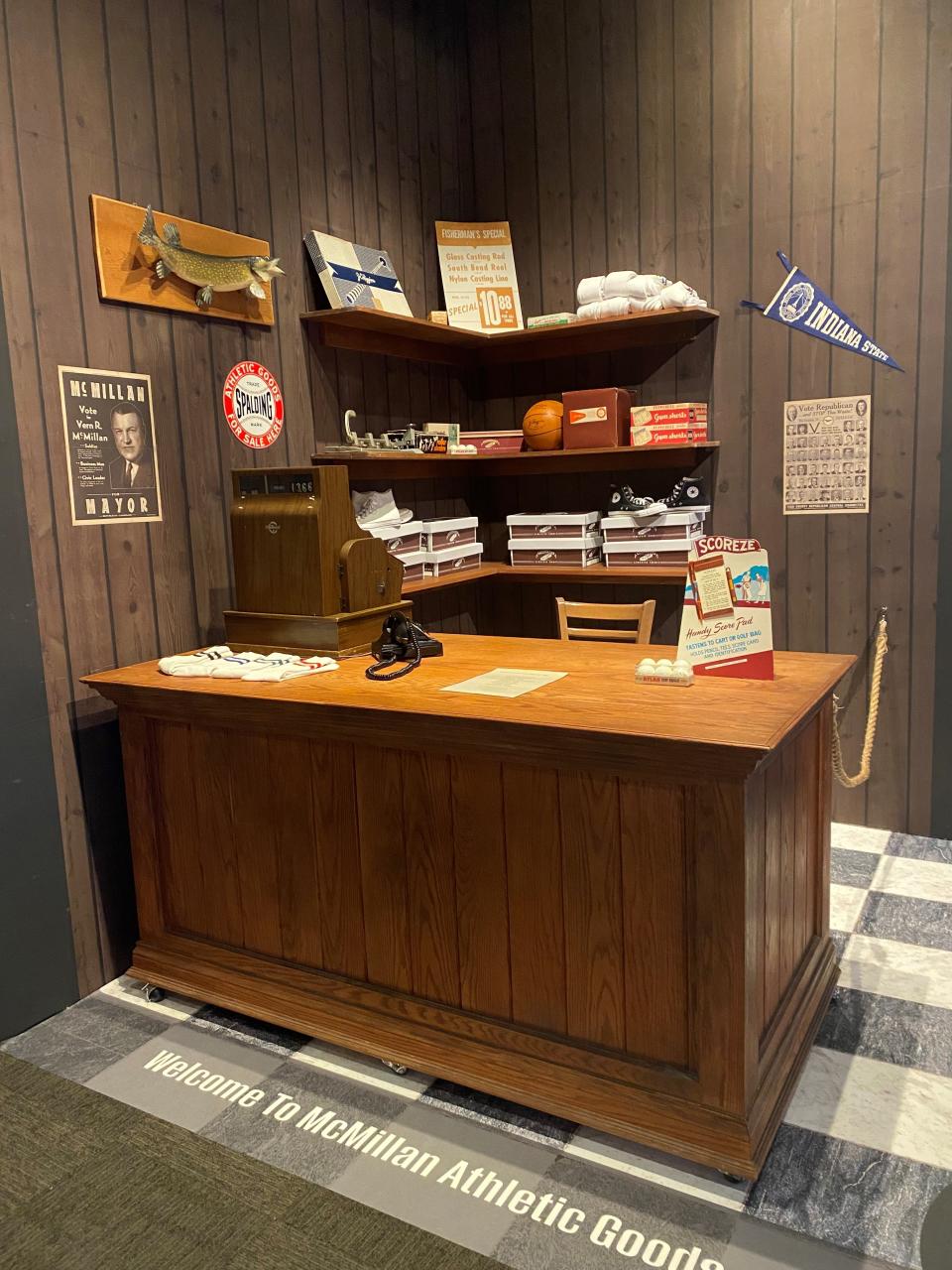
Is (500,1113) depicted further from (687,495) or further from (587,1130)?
(687,495)

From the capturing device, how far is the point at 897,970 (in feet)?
8.68

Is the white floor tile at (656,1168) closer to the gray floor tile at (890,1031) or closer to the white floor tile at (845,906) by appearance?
the gray floor tile at (890,1031)

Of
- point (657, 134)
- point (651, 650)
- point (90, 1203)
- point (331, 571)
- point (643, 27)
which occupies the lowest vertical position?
point (90, 1203)

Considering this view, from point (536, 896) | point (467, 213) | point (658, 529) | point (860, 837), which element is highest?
point (467, 213)

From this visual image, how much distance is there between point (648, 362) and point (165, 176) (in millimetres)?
1961

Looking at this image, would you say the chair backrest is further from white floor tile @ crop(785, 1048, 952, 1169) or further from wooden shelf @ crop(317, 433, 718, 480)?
white floor tile @ crop(785, 1048, 952, 1169)

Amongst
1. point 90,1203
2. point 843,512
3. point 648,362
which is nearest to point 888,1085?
point 90,1203

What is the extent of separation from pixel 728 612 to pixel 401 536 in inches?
68.3

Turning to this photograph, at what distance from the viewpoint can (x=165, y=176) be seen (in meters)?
2.88

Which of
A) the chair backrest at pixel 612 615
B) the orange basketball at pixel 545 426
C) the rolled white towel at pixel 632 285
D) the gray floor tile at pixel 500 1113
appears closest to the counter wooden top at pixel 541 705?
the chair backrest at pixel 612 615

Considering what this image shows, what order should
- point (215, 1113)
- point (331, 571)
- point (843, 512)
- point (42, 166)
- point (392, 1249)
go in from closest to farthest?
point (392, 1249)
point (215, 1113)
point (42, 166)
point (331, 571)
point (843, 512)

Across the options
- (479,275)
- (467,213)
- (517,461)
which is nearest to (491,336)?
(479,275)

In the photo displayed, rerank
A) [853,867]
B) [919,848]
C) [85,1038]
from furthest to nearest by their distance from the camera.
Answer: [919,848] < [853,867] < [85,1038]

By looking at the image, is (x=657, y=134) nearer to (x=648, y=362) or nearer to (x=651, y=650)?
(x=648, y=362)
